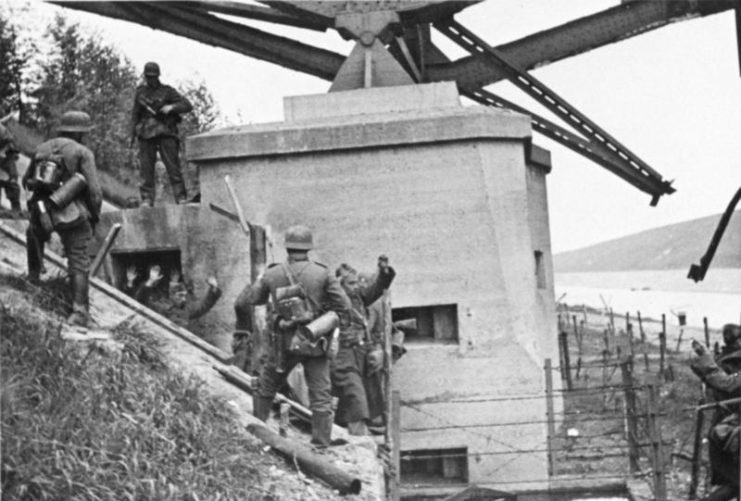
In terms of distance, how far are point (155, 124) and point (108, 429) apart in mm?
7995

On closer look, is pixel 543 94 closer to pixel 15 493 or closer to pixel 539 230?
pixel 539 230

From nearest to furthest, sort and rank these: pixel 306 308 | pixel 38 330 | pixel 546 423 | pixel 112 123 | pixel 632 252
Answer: pixel 38 330
pixel 306 308
pixel 546 423
pixel 112 123
pixel 632 252

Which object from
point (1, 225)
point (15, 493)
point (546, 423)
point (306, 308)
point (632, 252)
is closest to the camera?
point (15, 493)

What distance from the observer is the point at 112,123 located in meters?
28.5

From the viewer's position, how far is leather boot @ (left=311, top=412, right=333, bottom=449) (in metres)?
9.98

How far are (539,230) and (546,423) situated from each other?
2.55m

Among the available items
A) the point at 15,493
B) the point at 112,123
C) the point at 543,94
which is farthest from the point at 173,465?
the point at 112,123

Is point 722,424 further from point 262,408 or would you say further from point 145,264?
point 145,264

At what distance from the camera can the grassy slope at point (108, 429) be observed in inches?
268

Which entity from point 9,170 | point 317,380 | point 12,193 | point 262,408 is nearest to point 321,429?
point 317,380

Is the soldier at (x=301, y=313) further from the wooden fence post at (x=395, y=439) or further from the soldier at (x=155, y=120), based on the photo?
the soldier at (x=155, y=120)

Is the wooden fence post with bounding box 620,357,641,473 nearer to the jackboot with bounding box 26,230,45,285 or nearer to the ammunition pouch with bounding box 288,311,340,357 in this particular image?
the ammunition pouch with bounding box 288,311,340,357

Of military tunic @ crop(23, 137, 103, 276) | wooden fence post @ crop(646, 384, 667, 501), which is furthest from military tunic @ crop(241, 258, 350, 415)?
wooden fence post @ crop(646, 384, 667, 501)

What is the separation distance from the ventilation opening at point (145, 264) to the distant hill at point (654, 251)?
2980cm
